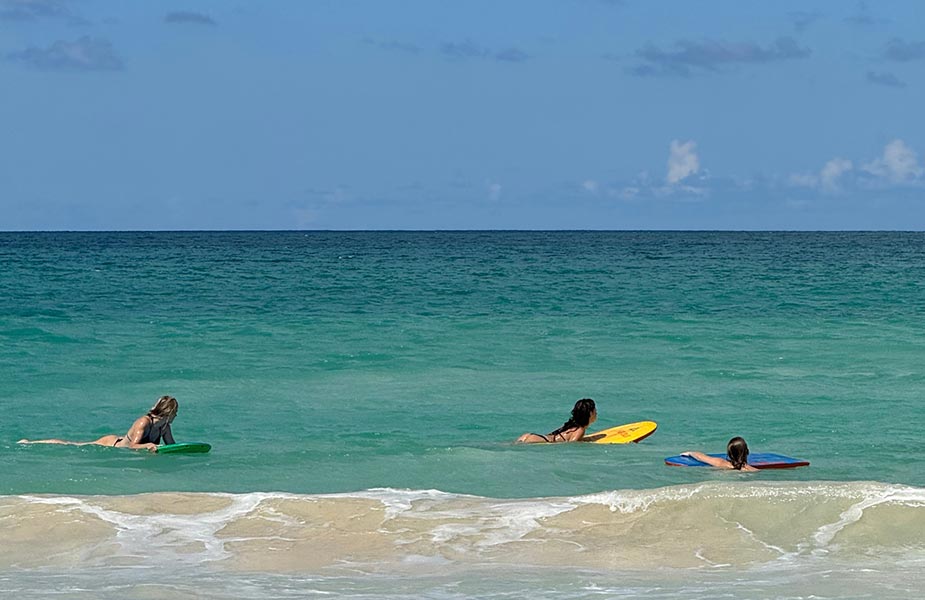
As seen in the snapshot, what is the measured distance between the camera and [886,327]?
3122 centimetres

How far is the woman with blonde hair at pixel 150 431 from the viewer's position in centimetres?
1578

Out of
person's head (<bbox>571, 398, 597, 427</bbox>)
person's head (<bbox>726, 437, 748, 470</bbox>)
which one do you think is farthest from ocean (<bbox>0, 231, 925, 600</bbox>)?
person's head (<bbox>571, 398, 597, 427</bbox>)

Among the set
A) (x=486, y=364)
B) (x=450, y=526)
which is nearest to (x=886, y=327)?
(x=486, y=364)

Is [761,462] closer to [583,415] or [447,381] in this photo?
[583,415]

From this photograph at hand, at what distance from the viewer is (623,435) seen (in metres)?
16.7

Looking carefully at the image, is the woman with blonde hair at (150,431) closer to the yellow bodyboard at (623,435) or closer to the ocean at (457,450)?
the ocean at (457,450)

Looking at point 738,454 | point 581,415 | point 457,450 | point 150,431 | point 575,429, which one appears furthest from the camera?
point 575,429

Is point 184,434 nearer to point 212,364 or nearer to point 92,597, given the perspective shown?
point 212,364

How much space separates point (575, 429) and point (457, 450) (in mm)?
1859

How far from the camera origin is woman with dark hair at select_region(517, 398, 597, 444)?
16625 mm

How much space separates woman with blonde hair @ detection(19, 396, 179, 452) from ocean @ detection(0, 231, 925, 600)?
264 mm

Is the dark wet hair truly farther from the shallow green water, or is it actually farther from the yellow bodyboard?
the shallow green water

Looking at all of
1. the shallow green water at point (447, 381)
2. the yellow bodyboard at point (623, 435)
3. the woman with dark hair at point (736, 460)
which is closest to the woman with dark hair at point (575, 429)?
the yellow bodyboard at point (623, 435)

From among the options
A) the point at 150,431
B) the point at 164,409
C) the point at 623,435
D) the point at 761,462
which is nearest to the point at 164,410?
the point at 164,409
